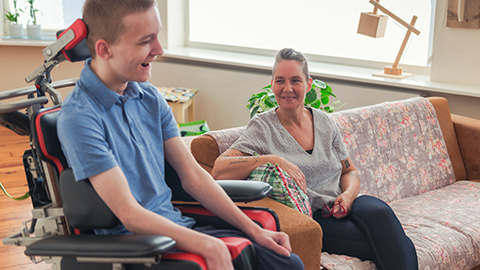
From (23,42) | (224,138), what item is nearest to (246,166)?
(224,138)

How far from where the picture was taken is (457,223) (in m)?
2.39

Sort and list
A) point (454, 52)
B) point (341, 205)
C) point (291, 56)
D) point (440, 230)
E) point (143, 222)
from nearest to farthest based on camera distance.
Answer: point (143, 222) < point (341, 205) < point (291, 56) < point (440, 230) < point (454, 52)

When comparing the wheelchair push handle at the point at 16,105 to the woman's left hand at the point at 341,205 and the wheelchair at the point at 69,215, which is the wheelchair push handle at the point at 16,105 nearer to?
the wheelchair at the point at 69,215

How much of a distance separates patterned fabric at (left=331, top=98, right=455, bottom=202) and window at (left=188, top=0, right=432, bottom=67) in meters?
0.93

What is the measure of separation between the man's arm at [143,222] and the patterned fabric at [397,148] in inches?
55.0

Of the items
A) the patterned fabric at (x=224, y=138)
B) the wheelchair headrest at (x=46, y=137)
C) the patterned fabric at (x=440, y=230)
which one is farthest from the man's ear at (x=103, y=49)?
the patterned fabric at (x=440, y=230)

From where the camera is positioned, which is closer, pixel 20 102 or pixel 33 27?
pixel 20 102

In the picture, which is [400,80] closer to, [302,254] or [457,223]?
[457,223]

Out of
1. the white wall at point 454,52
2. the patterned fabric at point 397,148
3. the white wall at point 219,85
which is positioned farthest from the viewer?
the white wall at point 219,85

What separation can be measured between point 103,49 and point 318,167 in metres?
1.03

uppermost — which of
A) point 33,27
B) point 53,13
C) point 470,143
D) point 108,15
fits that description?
point 108,15

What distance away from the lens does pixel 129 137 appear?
58.1 inches

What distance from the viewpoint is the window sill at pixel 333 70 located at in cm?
338

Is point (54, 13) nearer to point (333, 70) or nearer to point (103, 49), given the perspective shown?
point (333, 70)
